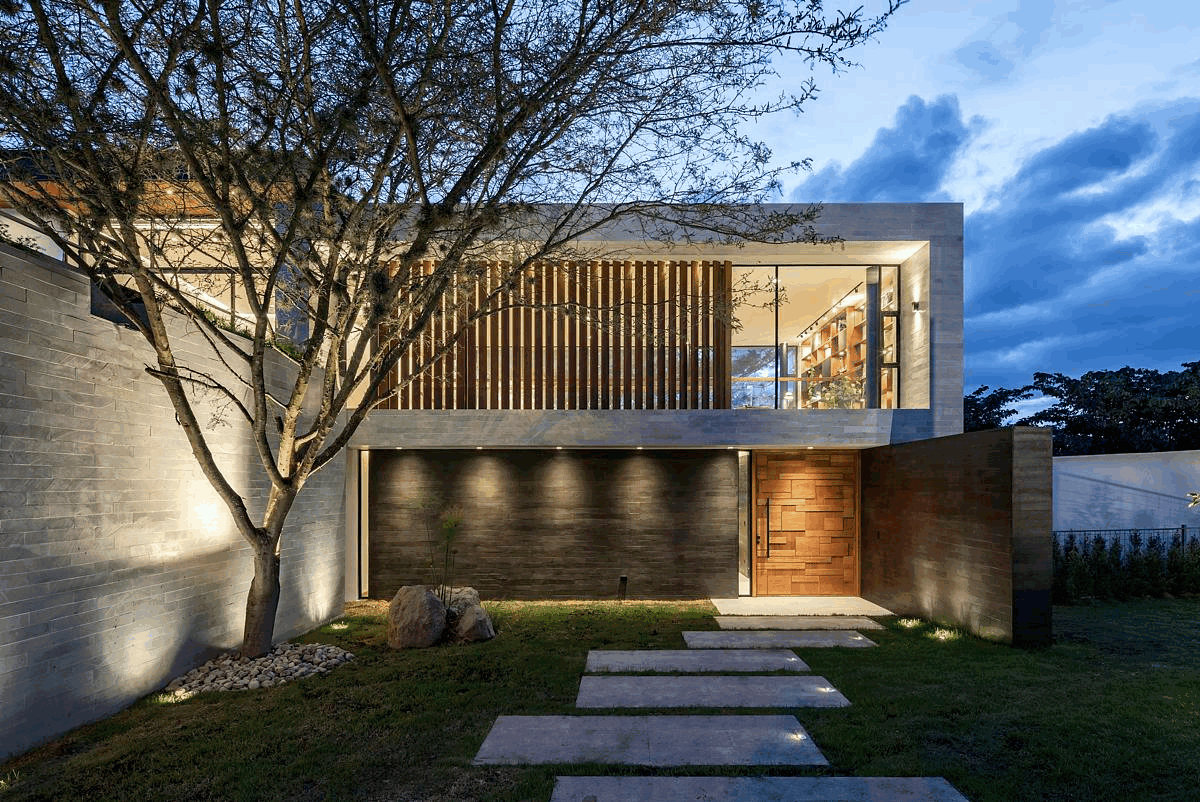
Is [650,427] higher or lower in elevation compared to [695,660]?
higher

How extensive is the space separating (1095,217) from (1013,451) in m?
81.6

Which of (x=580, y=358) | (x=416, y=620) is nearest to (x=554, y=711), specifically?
(x=416, y=620)

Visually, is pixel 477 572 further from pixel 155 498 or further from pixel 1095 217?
pixel 1095 217

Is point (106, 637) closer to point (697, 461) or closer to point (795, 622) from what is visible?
point (795, 622)

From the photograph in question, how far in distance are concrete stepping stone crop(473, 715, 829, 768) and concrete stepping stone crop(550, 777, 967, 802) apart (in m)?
0.24

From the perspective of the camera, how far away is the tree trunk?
5707 mm

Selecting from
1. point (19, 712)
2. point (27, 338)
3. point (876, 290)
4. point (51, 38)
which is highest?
point (51, 38)

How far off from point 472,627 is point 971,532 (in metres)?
5.33

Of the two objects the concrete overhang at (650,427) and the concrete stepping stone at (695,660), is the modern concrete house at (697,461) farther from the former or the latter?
the concrete stepping stone at (695,660)

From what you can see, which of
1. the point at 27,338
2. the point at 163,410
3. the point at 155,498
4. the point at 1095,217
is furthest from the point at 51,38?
the point at 1095,217

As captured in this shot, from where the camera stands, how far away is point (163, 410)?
17.3 feet

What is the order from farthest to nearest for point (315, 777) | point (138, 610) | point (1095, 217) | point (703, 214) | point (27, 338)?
point (1095, 217) < point (703, 214) < point (138, 610) < point (27, 338) < point (315, 777)

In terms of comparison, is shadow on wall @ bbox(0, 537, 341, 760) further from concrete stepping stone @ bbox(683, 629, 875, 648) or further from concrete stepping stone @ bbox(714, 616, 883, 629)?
concrete stepping stone @ bbox(714, 616, 883, 629)

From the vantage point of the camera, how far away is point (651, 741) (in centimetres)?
400
